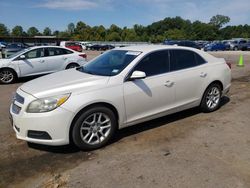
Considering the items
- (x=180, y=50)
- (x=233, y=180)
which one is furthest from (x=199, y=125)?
(x=233, y=180)

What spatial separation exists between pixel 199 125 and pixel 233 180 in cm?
200

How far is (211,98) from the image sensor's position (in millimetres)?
6090

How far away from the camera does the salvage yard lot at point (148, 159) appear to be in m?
3.46

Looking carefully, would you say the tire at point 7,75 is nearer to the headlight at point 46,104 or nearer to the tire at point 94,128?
the headlight at point 46,104

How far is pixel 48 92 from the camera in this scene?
13.4ft

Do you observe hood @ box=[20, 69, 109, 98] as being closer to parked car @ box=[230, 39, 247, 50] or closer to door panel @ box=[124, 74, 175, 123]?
door panel @ box=[124, 74, 175, 123]

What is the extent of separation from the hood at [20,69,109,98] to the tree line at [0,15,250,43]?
9868cm

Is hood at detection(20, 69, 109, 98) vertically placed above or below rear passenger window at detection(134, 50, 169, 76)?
below

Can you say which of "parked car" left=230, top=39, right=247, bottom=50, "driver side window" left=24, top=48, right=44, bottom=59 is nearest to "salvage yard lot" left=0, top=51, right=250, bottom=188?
"driver side window" left=24, top=48, right=44, bottom=59

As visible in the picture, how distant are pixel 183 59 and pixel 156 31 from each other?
→ 138 metres

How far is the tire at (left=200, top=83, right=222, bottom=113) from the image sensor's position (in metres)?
5.92

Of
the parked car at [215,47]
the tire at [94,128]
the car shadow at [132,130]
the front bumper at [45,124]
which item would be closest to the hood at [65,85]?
the front bumper at [45,124]

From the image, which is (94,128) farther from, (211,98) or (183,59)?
(211,98)

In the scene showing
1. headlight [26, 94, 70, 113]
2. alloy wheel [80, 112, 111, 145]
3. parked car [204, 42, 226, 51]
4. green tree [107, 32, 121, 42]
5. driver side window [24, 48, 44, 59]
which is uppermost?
green tree [107, 32, 121, 42]
